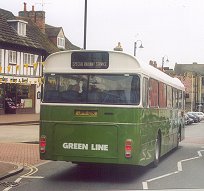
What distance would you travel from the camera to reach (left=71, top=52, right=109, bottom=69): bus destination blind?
11203 mm

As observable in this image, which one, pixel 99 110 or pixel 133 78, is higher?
pixel 133 78

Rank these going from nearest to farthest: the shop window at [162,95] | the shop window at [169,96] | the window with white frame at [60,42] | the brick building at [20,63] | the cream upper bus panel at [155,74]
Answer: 1. the cream upper bus panel at [155,74]
2. the shop window at [162,95]
3. the shop window at [169,96]
4. the brick building at [20,63]
5. the window with white frame at [60,42]

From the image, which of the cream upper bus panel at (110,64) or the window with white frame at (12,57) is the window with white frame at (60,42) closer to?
the window with white frame at (12,57)

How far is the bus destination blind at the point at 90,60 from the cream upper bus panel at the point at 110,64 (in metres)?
0.09

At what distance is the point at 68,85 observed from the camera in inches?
444

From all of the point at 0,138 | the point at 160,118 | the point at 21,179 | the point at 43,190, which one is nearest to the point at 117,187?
the point at 43,190

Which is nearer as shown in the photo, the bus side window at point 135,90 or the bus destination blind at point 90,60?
the bus side window at point 135,90

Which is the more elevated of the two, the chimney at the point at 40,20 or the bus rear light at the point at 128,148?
the chimney at the point at 40,20

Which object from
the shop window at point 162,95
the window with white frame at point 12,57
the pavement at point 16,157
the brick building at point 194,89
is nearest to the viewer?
the pavement at point 16,157

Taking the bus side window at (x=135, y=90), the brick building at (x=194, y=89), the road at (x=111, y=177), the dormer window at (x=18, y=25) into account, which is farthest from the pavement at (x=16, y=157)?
the brick building at (x=194, y=89)

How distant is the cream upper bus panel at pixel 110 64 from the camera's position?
11023 millimetres

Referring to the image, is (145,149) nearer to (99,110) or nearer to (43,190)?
(99,110)

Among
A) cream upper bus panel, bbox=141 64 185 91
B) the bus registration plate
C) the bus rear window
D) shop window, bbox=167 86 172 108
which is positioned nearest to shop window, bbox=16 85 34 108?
cream upper bus panel, bbox=141 64 185 91

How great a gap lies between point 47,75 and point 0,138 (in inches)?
427
